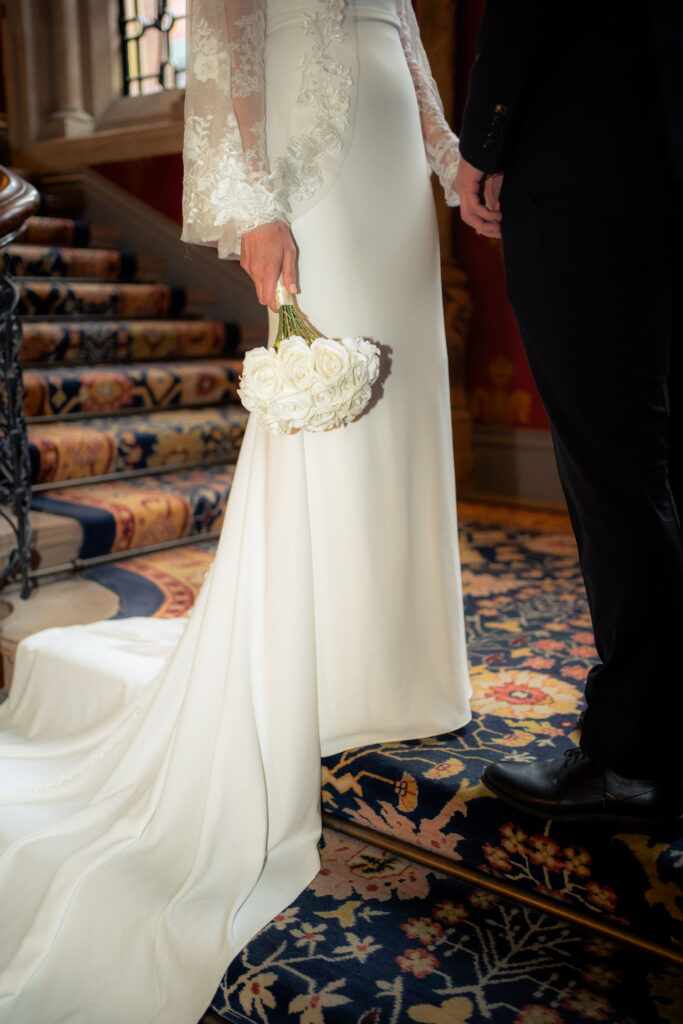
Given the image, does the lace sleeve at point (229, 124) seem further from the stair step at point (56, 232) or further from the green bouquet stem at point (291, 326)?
the stair step at point (56, 232)

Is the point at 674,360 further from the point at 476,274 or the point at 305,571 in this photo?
the point at 476,274

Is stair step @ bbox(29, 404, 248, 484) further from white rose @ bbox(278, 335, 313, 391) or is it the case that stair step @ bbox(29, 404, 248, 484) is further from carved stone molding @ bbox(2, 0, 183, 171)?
carved stone molding @ bbox(2, 0, 183, 171)

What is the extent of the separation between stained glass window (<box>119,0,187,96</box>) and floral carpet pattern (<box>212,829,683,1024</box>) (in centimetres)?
496

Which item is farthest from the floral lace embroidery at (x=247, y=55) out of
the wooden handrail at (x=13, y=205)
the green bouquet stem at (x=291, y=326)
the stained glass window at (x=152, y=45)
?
the stained glass window at (x=152, y=45)

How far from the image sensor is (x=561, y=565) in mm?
2809

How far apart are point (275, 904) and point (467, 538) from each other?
6.17ft

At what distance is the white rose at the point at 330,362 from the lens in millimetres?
1277

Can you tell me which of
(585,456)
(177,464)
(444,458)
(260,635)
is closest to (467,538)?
(177,464)

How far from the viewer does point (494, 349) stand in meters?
3.74

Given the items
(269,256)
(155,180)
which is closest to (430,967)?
(269,256)

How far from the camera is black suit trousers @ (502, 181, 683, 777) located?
1162 mm

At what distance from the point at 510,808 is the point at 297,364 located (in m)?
0.81

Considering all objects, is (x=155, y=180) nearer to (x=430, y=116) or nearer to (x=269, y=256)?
(x=430, y=116)

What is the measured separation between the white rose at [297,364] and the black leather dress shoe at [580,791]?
0.73 m
